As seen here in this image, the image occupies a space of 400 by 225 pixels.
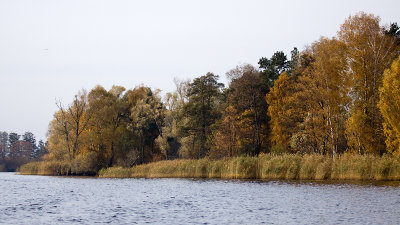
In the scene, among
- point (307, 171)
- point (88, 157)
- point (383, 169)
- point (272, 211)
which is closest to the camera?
point (272, 211)

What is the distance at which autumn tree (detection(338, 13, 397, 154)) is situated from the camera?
5125 cm

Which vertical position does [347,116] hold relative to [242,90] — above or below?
below

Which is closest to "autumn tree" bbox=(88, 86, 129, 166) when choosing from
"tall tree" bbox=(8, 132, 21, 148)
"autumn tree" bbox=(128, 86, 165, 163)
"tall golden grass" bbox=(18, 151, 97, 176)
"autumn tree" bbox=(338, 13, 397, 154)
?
"autumn tree" bbox=(128, 86, 165, 163)

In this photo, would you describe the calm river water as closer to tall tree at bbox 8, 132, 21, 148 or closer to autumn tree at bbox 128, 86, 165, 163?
autumn tree at bbox 128, 86, 165, 163

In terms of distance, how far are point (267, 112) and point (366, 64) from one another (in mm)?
19030

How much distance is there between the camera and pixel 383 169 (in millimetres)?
38562

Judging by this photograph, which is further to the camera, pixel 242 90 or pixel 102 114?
pixel 102 114

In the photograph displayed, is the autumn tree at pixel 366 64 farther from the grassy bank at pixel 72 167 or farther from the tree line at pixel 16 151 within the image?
the tree line at pixel 16 151

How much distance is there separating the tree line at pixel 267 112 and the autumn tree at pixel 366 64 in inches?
4.8

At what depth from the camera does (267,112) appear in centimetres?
7012

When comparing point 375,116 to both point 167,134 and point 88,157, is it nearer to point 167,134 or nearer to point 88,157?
point 167,134

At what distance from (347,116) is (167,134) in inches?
1519

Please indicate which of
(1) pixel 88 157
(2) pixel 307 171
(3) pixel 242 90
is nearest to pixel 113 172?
(1) pixel 88 157

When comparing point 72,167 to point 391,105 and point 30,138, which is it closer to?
point 391,105
